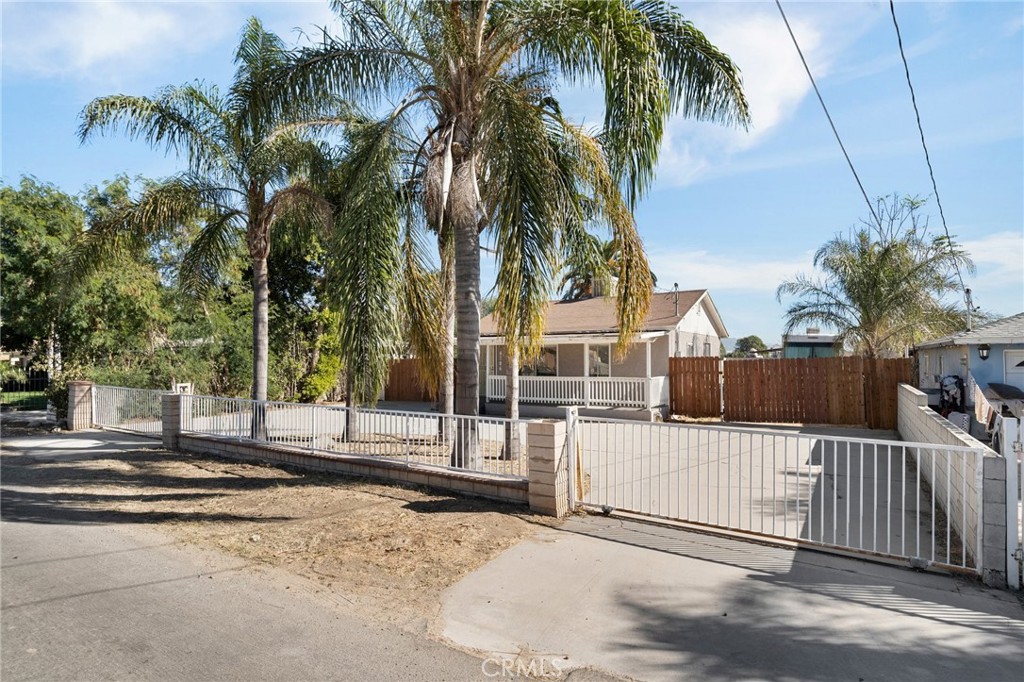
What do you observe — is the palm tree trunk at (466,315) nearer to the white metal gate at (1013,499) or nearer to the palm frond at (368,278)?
the palm frond at (368,278)

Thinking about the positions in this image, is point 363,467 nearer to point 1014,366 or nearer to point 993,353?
point 993,353

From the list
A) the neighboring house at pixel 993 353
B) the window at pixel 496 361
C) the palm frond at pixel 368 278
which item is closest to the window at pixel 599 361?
the window at pixel 496 361

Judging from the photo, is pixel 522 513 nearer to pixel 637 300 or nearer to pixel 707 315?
pixel 637 300

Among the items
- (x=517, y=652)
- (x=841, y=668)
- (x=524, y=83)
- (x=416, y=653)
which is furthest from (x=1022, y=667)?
(x=524, y=83)

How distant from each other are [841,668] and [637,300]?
5272mm

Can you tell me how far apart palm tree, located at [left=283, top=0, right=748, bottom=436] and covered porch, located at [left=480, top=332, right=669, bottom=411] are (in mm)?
9388

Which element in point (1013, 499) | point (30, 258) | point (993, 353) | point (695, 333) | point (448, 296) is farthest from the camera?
point (695, 333)

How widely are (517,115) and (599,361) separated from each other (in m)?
14.3

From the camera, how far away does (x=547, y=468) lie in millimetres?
6922

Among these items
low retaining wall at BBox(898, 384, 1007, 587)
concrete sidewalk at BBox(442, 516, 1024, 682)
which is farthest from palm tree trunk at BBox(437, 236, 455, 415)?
low retaining wall at BBox(898, 384, 1007, 587)

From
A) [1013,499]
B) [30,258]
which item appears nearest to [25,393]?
[30,258]

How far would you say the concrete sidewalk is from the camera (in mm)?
3732

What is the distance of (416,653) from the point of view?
3902 millimetres

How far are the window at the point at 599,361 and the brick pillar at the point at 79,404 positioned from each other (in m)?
14.9
